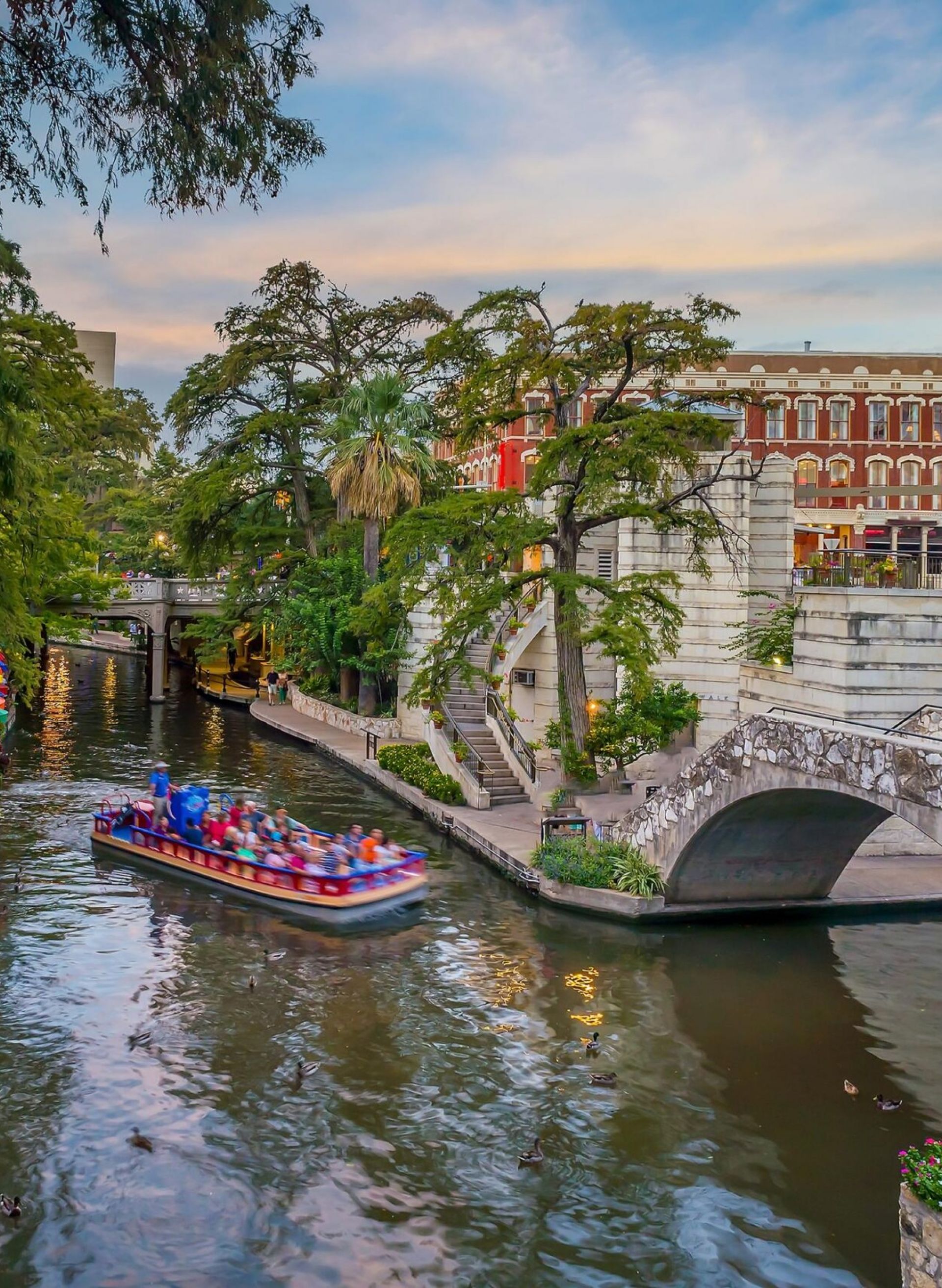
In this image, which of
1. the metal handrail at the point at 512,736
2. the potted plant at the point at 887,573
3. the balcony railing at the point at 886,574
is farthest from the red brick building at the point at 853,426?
the potted plant at the point at 887,573

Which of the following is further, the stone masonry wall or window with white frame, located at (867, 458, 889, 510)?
window with white frame, located at (867, 458, 889, 510)

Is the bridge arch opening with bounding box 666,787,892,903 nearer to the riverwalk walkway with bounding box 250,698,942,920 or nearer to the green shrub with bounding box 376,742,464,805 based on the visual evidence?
the riverwalk walkway with bounding box 250,698,942,920

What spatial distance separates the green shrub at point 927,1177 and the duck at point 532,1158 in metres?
5.12

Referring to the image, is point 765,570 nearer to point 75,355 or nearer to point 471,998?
point 471,998

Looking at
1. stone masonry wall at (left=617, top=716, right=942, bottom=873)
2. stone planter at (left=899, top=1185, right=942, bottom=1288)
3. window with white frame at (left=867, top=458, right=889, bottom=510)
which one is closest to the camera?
stone planter at (left=899, top=1185, right=942, bottom=1288)

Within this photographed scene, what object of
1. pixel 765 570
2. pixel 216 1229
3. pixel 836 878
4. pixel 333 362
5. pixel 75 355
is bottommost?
pixel 216 1229

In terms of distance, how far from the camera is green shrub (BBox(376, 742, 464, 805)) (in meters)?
32.4

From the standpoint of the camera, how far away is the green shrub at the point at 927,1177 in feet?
31.6

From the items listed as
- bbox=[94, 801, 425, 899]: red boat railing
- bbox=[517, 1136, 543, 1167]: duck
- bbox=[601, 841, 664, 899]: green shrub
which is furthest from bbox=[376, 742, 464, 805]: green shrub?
bbox=[517, 1136, 543, 1167]: duck

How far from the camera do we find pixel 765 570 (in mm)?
33812

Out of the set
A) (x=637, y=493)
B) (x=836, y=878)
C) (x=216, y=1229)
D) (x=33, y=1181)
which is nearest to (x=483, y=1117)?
(x=216, y=1229)

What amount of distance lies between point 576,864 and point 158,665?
119ft

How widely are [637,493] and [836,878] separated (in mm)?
10908

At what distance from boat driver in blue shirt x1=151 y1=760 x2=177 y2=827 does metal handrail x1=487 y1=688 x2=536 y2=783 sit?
10.1m
